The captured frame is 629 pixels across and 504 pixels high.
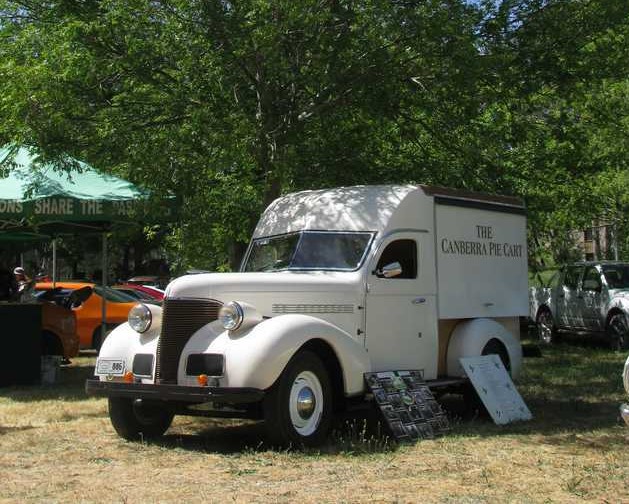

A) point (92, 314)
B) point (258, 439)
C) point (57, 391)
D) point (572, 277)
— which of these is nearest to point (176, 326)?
point (258, 439)

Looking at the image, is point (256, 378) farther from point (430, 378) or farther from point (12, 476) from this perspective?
point (430, 378)

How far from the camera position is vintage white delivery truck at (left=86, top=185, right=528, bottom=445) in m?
7.39

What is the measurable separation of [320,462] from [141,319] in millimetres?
2157

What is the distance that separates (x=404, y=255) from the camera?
9148mm

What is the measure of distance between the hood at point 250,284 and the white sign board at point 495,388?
179 centimetres

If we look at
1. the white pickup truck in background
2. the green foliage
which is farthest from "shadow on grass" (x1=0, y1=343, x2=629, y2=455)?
the green foliage

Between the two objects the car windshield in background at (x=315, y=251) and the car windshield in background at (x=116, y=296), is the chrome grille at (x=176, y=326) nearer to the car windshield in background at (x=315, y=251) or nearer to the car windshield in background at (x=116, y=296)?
the car windshield in background at (x=315, y=251)

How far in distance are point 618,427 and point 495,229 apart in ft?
9.11

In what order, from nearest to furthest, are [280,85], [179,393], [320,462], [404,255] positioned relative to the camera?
[320,462] → [179,393] → [404,255] → [280,85]

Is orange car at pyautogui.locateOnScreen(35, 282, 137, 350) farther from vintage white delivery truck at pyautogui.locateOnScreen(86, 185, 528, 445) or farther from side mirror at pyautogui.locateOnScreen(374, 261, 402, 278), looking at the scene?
side mirror at pyautogui.locateOnScreen(374, 261, 402, 278)

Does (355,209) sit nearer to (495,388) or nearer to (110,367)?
(495,388)

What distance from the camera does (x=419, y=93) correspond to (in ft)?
39.5

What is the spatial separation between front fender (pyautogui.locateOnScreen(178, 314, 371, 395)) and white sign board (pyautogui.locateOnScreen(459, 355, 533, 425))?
1.88 metres

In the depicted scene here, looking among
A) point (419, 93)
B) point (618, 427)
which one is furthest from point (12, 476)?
point (419, 93)
